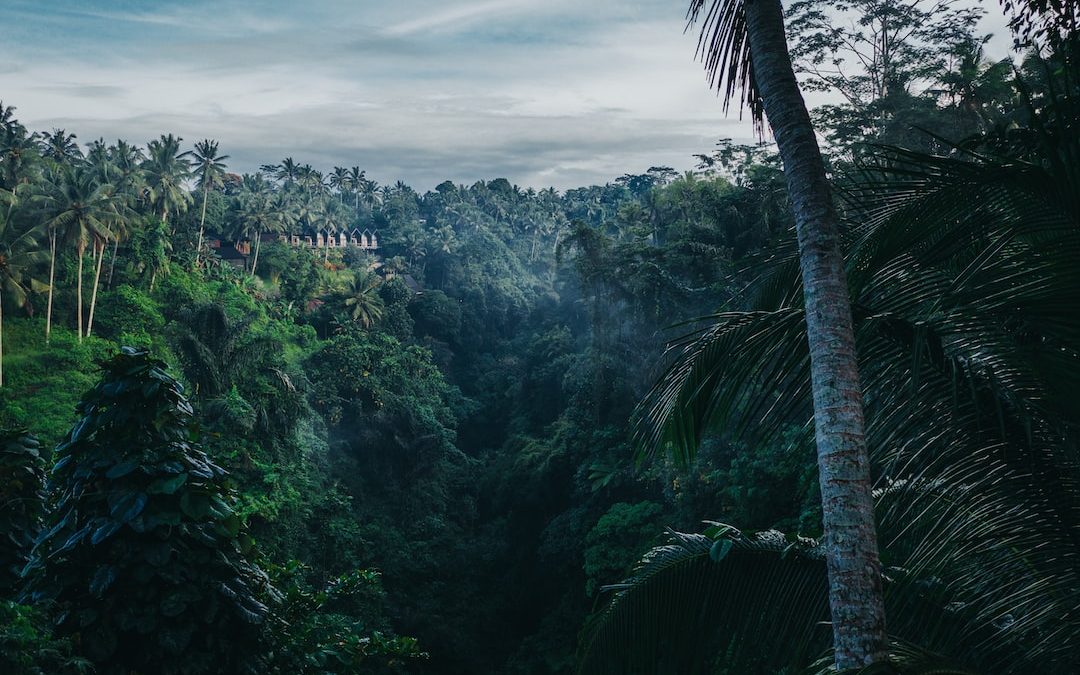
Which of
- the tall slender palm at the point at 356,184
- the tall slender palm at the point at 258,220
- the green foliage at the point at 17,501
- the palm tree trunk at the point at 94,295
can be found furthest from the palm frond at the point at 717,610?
the tall slender palm at the point at 356,184

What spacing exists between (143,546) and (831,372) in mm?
3502

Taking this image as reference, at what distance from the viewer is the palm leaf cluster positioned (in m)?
2.93

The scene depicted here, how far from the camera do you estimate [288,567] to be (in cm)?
583

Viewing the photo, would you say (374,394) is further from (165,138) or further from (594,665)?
(594,665)

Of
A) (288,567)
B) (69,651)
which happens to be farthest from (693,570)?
(288,567)

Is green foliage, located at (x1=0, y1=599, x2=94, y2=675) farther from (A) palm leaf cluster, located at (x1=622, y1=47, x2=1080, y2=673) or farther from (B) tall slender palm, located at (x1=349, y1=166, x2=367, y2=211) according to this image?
(B) tall slender palm, located at (x1=349, y1=166, x2=367, y2=211)

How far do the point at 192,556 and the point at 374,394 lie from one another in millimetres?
27963

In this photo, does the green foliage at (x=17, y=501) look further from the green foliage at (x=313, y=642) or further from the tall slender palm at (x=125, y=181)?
the tall slender palm at (x=125, y=181)

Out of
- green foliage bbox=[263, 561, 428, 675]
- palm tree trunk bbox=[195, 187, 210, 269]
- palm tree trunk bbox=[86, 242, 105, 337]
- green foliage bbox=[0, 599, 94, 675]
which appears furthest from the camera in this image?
palm tree trunk bbox=[195, 187, 210, 269]

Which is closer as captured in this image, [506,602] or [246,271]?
Result: [506,602]

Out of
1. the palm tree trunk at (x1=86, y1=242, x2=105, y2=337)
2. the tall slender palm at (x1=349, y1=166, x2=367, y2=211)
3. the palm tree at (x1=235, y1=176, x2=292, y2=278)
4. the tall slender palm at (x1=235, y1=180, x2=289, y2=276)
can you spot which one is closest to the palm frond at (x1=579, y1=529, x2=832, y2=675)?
the palm tree trunk at (x1=86, y1=242, x2=105, y2=337)

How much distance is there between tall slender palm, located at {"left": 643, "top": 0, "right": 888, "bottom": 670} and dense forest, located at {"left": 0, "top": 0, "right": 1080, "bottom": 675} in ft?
0.29

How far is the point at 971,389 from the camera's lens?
Result: 114 inches

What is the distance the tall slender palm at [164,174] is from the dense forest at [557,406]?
0.80ft
